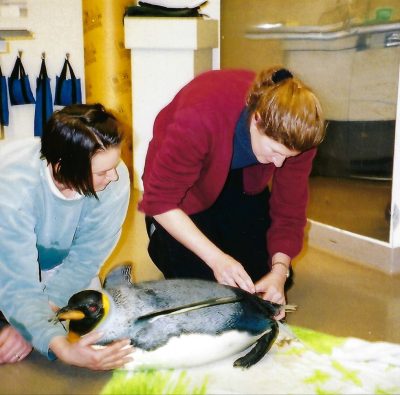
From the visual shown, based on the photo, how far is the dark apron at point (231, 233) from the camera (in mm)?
1485

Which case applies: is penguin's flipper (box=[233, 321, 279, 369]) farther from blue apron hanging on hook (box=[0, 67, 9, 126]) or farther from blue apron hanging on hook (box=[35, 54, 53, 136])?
blue apron hanging on hook (box=[0, 67, 9, 126])

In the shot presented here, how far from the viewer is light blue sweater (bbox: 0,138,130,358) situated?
1147 millimetres

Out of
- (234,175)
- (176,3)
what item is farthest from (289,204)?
(176,3)

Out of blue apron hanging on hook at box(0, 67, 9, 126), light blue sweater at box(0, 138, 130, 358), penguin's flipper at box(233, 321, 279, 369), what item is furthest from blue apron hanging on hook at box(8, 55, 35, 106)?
penguin's flipper at box(233, 321, 279, 369)

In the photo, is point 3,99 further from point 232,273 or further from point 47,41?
point 232,273

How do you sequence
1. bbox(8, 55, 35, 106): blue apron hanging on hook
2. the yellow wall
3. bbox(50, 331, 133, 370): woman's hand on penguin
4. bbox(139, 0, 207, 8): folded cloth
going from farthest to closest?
bbox(8, 55, 35, 106): blue apron hanging on hook
the yellow wall
bbox(139, 0, 207, 8): folded cloth
bbox(50, 331, 133, 370): woman's hand on penguin

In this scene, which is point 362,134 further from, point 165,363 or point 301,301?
point 165,363

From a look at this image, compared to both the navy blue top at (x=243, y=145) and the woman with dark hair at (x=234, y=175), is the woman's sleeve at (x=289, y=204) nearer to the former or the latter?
the woman with dark hair at (x=234, y=175)

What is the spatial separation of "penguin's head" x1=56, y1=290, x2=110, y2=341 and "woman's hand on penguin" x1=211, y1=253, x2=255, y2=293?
0.80ft

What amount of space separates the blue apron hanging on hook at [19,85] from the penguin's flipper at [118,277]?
5.74ft

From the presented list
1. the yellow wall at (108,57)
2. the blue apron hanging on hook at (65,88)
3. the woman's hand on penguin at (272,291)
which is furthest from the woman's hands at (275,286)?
the blue apron hanging on hook at (65,88)

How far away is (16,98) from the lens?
9.38 ft

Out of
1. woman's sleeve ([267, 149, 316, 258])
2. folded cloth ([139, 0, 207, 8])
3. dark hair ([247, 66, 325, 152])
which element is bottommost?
woman's sleeve ([267, 149, 316, 258])

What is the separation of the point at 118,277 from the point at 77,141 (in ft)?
1.22
